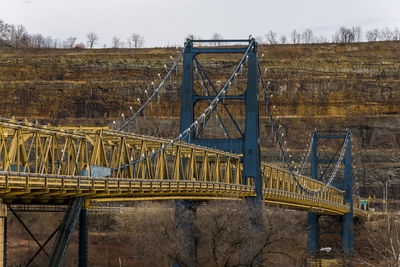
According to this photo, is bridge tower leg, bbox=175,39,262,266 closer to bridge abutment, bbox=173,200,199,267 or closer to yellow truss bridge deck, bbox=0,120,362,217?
yellow truss bridge deck, bbox=0,120,362,217

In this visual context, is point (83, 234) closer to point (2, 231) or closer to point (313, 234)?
point (2, 231)

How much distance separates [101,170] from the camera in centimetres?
4459

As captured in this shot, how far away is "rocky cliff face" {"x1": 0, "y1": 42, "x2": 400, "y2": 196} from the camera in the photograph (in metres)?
138

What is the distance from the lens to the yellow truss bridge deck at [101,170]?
35250mm

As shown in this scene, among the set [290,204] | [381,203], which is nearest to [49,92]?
[381,203]

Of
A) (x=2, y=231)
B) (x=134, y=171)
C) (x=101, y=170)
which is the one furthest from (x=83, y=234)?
(x=134, y=171)

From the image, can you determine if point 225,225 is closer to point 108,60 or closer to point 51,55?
point 108,60

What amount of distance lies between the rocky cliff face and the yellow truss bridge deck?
6575cm

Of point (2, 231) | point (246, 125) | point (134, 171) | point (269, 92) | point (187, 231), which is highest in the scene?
point (269, 92)

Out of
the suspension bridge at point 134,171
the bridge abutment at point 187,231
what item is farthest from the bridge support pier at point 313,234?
the bridge abutment at point 187,231

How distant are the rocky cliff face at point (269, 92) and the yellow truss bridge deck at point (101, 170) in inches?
2589

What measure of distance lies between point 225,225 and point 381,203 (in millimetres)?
69522

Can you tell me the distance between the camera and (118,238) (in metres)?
86.7

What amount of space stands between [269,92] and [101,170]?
103298 millimetres
